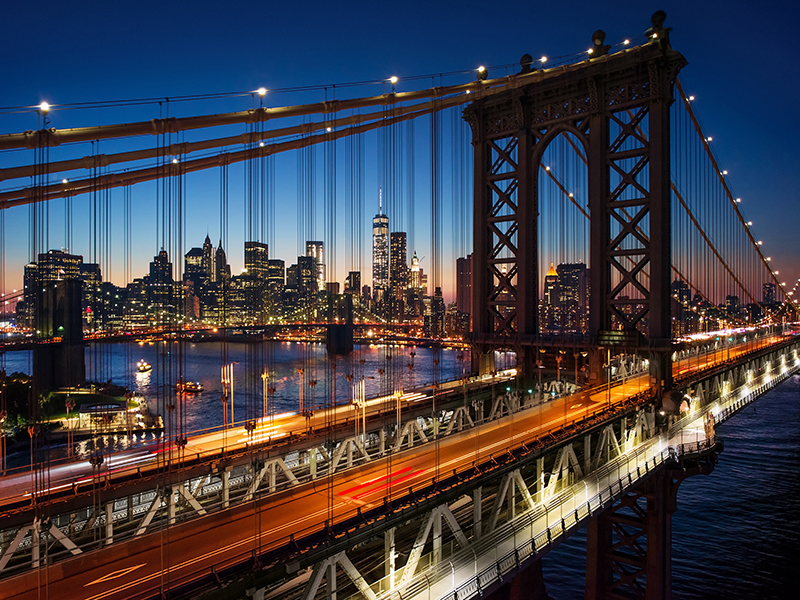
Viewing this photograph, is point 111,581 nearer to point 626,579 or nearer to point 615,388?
point 626,579

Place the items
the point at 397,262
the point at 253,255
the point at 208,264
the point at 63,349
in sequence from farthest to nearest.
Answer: the point at 208,264 → the point at 397,262 → the point at 63,349 → the point at 253,255

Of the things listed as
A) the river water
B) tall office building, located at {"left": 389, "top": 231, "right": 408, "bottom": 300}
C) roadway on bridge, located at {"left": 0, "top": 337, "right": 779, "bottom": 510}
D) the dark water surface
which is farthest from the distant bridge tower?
the dark water surface

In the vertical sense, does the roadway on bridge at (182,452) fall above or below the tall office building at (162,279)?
below

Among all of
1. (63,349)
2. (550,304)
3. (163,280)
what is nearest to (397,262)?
(63,349)

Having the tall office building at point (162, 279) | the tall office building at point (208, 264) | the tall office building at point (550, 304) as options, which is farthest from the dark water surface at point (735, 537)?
the tall office building at point (208, 264)

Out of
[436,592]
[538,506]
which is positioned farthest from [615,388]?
[436,592]

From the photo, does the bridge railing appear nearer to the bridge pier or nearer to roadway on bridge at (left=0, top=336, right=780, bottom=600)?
roadway on bridge at (left=0, top=336, right=780, bottom=600)

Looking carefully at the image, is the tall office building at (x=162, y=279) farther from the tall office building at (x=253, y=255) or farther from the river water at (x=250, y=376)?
the river water at (x=250, y=376)

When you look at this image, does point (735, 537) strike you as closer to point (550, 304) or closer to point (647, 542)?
point (647, 542)
